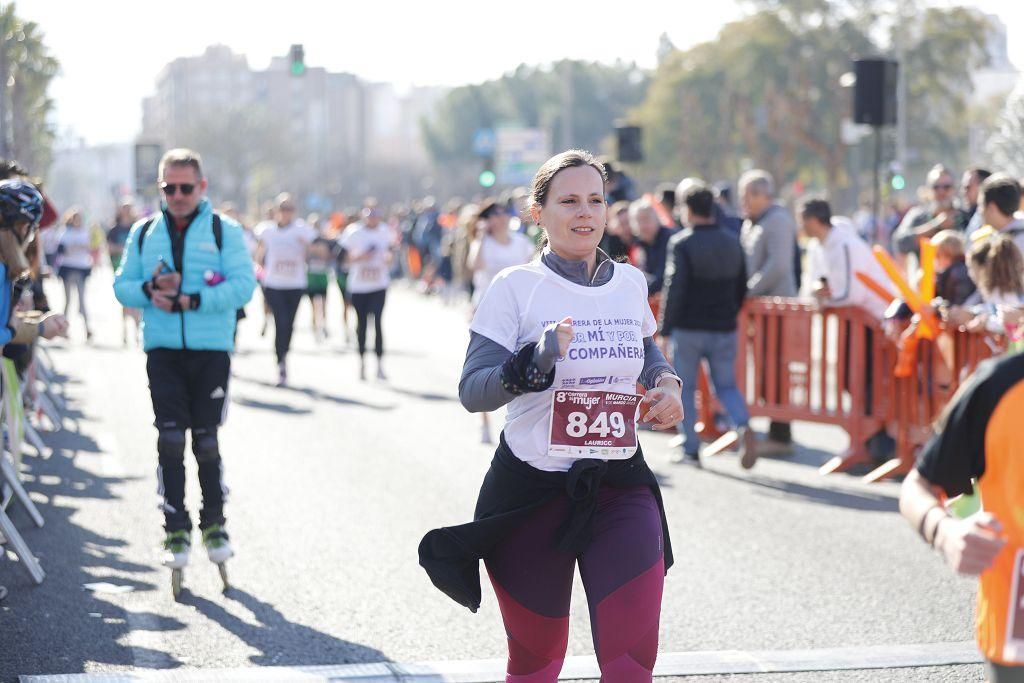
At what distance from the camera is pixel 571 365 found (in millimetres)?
3920

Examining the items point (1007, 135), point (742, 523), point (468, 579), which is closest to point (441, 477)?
point (742, 523)

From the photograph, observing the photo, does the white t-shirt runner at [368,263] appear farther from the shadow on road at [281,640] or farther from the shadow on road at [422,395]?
the shadow on road at [281,640]

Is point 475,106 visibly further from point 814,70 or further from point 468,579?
point 468,579

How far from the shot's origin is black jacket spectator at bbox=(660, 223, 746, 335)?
34.1 feet

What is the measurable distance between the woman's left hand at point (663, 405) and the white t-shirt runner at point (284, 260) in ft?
39.4

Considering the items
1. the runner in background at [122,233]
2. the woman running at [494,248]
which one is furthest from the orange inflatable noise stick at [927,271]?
the runner in background at [122,233]

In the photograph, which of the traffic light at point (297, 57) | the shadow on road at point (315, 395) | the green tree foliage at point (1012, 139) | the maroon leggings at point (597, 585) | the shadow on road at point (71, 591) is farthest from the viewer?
the traffic light at point (297, 57)

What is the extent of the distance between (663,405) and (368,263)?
39.1ft

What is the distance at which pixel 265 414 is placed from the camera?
44.8ft

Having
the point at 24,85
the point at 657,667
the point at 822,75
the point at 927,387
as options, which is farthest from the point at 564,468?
the point at 822,75

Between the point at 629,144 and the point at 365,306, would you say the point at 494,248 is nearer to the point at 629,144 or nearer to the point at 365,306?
the point at 365,306

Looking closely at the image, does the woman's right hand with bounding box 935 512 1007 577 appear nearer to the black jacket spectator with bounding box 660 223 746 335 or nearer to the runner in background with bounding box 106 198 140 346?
the black jacket spectator with bounding box 660 223 746 335

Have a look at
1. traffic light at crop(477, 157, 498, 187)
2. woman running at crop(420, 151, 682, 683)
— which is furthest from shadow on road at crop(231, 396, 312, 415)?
traffic light at crop(477, 157, 498, 187)

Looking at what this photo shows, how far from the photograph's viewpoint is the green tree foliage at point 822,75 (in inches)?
2480
